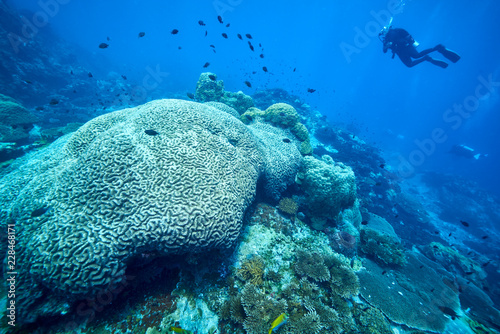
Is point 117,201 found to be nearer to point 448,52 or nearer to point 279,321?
point 279,321

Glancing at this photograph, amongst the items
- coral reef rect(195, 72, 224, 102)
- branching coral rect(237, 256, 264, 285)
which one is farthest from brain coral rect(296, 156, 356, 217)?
coral reef rect(195, 72, 224, 102)

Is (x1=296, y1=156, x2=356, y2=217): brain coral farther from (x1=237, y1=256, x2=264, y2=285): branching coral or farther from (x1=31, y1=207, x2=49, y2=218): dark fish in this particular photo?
(x1=31, y1=207, x2=49, y2=218): dark fish

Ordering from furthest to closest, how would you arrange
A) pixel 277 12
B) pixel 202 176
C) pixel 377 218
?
pixel 277 12, pixel 377 218, pixel 202 176

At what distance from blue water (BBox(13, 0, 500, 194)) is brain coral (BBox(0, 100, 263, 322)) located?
2188 centimetres

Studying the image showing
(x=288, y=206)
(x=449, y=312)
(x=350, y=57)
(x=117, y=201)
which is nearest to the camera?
(x=117, y=201)

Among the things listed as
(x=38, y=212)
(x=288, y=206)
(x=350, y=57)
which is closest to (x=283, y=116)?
(x=288, y=206)

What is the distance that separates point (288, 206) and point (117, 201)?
17.6ft

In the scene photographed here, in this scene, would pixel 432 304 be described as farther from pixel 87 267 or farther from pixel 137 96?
pixel 137 96

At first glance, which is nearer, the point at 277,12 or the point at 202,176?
the point at 202,176

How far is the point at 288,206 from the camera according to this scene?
23.5 ft

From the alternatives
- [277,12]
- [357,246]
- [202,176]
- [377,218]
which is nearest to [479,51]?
[277,12]

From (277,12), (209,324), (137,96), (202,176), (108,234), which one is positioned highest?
(277,12)

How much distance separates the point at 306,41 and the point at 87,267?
137m

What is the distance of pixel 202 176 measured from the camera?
488 centimetres
